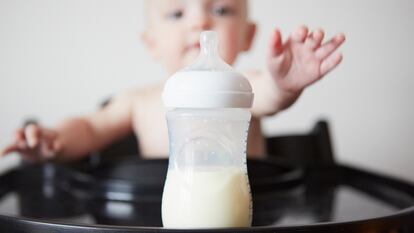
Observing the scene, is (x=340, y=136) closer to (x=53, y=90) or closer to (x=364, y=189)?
(x=364, y=189)

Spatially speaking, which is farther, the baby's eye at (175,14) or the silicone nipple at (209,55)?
the baby's eye at (175,14)

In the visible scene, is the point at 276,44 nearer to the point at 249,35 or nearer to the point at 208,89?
the point at 208,89

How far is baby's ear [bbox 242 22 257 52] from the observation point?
2.52ft

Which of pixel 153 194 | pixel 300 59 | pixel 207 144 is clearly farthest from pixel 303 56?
pixel 153 194

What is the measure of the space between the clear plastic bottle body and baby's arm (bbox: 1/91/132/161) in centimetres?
31

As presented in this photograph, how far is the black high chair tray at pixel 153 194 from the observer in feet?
1.75

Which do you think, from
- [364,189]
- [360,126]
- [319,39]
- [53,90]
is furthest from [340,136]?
[319,39]

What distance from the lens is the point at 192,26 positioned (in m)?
0.69

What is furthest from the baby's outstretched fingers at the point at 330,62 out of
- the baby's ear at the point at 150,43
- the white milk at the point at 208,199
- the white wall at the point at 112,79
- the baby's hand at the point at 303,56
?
the white wall at the point at 112,79

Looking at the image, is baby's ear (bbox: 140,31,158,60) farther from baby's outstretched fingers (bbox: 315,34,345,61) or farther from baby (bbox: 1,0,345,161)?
baby's outstretched fingers (bbox: 315,34,345,61)

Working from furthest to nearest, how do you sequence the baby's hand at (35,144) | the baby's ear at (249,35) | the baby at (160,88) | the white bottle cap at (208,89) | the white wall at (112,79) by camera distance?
the white wall at (112,79) → the baby's ear at (249,35) → the baby's hand at (35,144) → the baby at (160,88) → the white bottle cap at (208,89)

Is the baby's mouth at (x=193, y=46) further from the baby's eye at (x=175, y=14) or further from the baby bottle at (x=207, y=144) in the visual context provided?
the baby bottle at (x=207, y=144)

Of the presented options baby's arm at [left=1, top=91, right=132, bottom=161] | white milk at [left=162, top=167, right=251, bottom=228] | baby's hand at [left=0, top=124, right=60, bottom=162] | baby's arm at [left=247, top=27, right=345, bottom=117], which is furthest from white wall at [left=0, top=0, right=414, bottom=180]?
white milk at [left=162, top=167, right=251, bottom=228]

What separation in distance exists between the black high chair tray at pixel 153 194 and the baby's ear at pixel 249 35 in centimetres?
18
